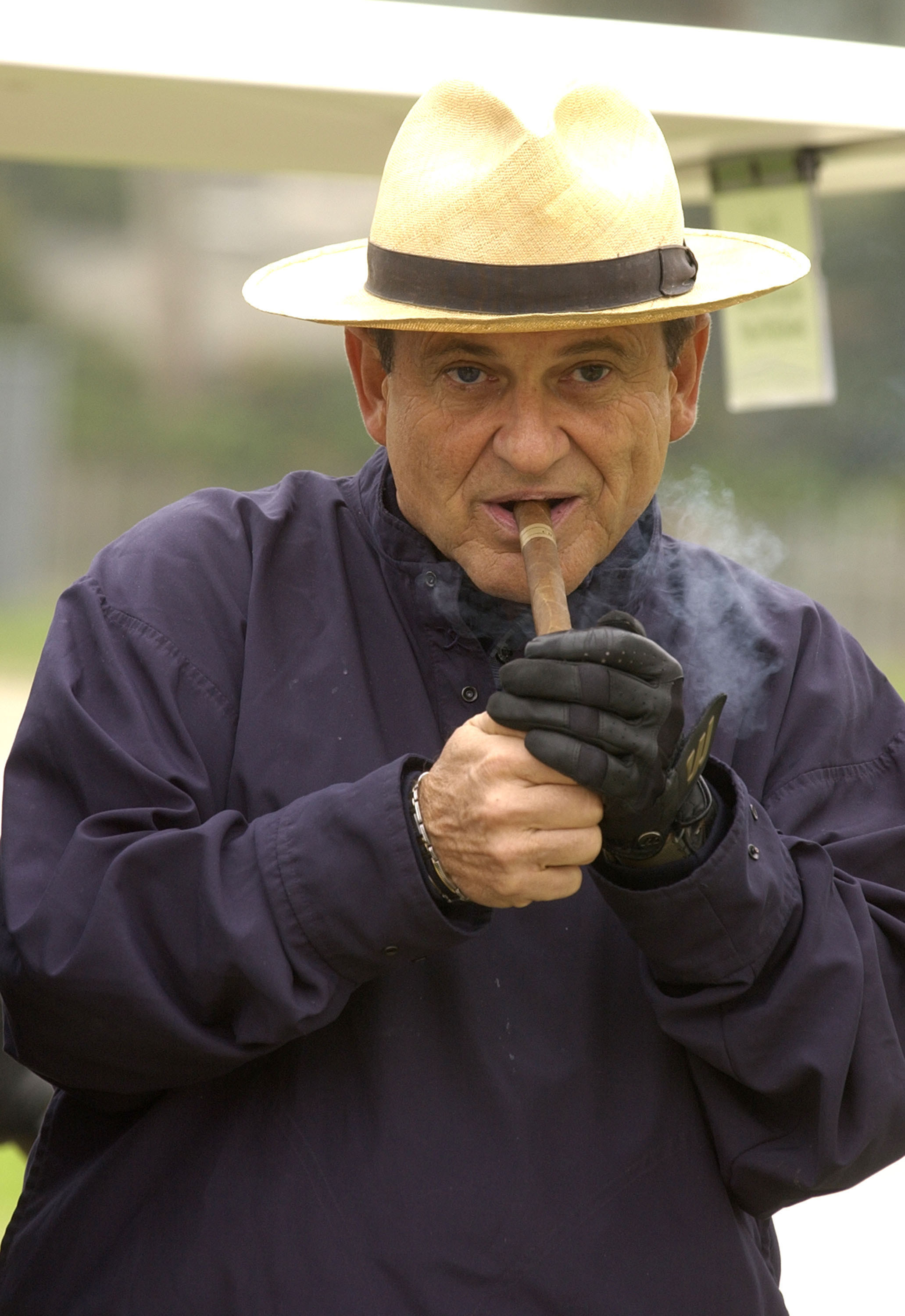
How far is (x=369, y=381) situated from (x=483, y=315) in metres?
0.37

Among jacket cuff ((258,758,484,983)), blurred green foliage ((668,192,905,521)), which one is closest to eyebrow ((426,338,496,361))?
jacket cuff ((258,758,484,983))

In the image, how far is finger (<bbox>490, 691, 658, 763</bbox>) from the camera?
66.0 inches

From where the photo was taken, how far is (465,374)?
2088 mm

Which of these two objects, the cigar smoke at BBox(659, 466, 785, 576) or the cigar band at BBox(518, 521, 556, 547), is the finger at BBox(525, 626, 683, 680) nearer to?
the cigar band at BBox(518, 521, 556, 547)

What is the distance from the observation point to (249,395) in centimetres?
1139

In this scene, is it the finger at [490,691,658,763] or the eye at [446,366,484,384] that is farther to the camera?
the eye at [446,366,484,384]

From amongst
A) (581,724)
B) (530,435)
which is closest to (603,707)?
(581,724)

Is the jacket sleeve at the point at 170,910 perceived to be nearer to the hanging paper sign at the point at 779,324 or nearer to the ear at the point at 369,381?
the ear at the point at 369,381

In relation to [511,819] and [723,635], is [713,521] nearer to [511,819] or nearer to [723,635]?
[723,635]

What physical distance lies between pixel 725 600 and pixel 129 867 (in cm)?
106

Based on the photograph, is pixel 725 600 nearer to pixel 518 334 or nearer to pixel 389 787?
pixel 518 334

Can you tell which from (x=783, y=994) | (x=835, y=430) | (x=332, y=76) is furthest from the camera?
(x=835, y=430)

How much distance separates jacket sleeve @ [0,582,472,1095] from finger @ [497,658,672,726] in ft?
0.77

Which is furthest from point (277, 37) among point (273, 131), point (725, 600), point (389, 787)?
point (389, 787)
